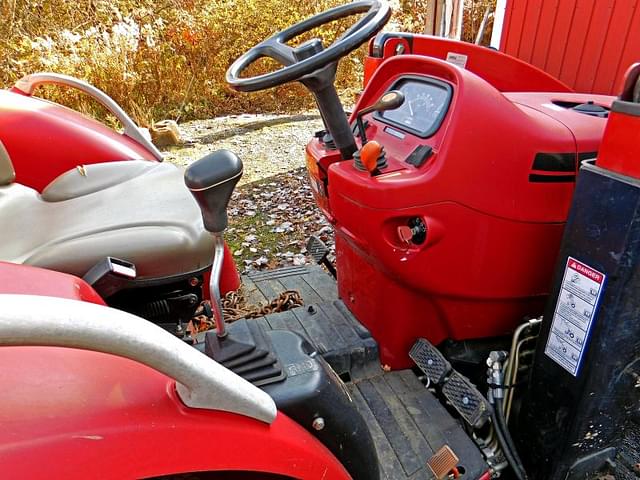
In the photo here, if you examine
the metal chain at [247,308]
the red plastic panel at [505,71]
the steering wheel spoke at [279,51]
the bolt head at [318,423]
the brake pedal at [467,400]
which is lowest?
the metal chain at [247,308]

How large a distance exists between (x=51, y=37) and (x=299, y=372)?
6.45 meters

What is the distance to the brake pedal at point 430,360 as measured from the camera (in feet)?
5.14

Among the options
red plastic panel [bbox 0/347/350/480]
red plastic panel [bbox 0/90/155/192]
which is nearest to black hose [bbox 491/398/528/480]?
red plastic panel [bbox 0/347/350/480]

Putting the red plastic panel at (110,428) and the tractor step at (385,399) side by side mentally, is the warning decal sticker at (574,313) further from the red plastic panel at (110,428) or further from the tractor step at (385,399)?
the red plastic panel at (110,428)

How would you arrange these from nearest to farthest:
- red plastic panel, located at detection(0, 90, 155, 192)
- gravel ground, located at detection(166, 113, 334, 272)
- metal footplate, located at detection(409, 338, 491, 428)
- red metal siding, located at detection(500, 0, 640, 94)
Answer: metal footplate, located at detection(409, 338, 491, 428), red plastic panel, located at detection(0, 90, 155, 192), red metal siding, located at detection(500, 0, 640, 94), gravel ground, located at detection(166, 113, 334, 272)

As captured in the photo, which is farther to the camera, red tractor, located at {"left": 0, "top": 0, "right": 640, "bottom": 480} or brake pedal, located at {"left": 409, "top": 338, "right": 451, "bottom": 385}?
brake pedal, located at {"left": 409, "top": 338, "right": 451, "bottom": 385}

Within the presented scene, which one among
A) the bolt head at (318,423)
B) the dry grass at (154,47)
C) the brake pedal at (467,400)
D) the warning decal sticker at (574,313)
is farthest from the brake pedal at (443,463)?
the dry grass at (154,47)

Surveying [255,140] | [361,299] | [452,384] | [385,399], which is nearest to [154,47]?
[255,140]

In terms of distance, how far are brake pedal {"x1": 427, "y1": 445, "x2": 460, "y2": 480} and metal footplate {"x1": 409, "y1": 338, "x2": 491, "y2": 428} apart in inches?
5.0

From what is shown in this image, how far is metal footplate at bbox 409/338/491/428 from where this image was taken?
56.7 inches

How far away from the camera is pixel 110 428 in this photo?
70cm

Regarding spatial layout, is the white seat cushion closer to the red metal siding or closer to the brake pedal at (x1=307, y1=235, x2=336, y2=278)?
the brake pedal at (x1=307, y1=235, x2=336, y2=278)

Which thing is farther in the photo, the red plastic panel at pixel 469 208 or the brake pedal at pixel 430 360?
the brake pedal at pixel 430 360

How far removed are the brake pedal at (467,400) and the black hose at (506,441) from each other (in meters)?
0.03
